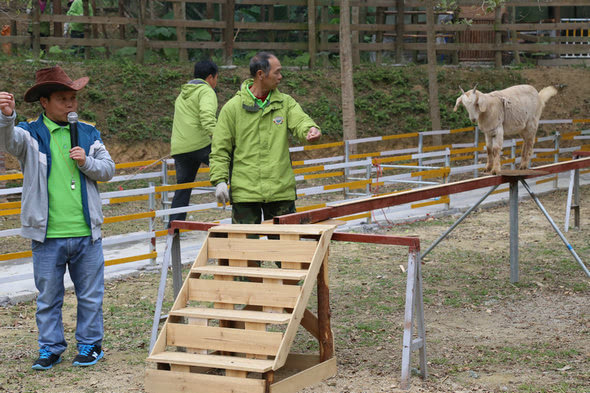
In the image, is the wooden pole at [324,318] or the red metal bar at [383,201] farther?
the red metal bar at [383,201]

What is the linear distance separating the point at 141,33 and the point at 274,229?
1288 cm

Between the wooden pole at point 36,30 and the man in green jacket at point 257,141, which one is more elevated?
the wooden pole at point 36,30

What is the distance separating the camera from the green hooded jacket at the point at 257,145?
5.59 metres

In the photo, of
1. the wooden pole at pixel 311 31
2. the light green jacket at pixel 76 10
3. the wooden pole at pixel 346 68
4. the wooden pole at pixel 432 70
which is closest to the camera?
the wooden pole at pixel 346 68

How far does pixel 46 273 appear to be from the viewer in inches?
198

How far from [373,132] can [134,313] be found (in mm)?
11293

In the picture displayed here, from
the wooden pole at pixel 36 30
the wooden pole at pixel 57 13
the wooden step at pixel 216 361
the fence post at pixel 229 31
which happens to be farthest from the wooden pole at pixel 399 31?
the wooden step at pixel 216 361

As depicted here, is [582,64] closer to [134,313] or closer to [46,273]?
[134,313]

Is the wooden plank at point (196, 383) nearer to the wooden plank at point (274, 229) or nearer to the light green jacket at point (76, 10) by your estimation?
the wooden plank at point (274, 229)

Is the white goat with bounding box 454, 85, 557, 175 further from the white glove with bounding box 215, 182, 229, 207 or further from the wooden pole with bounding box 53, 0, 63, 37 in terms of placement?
the wooden pole with bounding box 53, 0, 63, 37

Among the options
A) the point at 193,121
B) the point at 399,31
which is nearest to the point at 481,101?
the point at 193,121

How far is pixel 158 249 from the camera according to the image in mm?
8984

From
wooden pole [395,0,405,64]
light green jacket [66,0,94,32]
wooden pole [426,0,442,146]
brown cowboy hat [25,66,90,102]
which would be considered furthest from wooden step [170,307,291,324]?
wooden pole [395,0,405,64]

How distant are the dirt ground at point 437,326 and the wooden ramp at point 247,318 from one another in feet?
1.32
